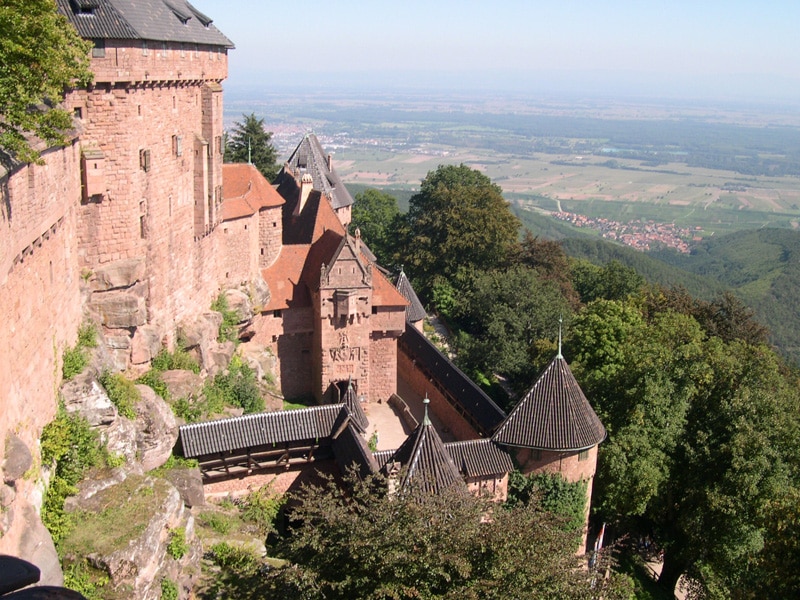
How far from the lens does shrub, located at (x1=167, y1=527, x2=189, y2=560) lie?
1730 centimetres

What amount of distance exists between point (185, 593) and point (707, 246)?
128785mm

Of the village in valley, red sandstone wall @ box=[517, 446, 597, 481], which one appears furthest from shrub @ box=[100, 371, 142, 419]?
red sandstone wall @ box=[517, 446, 597, 481]

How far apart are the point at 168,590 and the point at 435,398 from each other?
15.8 metres

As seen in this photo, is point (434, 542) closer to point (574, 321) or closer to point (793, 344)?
point (574, 321)

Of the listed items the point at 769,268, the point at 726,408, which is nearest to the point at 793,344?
the point at 769,268

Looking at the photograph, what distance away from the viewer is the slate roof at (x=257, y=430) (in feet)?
73.2

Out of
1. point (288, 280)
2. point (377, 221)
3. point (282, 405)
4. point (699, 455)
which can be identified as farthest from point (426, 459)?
point (377, 221)

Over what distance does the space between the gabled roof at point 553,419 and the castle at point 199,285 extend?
0.04 meters

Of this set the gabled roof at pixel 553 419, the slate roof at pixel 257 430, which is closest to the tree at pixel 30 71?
the slate roof at pixel 257 430

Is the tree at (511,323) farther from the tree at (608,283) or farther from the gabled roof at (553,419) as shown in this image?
the gabled roof at (553,419)

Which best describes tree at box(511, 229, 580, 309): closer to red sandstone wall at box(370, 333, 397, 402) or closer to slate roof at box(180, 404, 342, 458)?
red sandstone wall at box(370, 333, 397, 402)

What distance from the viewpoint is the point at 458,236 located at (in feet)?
145

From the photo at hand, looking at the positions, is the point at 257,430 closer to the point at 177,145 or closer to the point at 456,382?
the point at 456,382

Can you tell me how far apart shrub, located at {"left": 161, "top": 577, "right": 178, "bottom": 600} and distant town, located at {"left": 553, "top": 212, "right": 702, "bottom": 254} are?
417 feet
